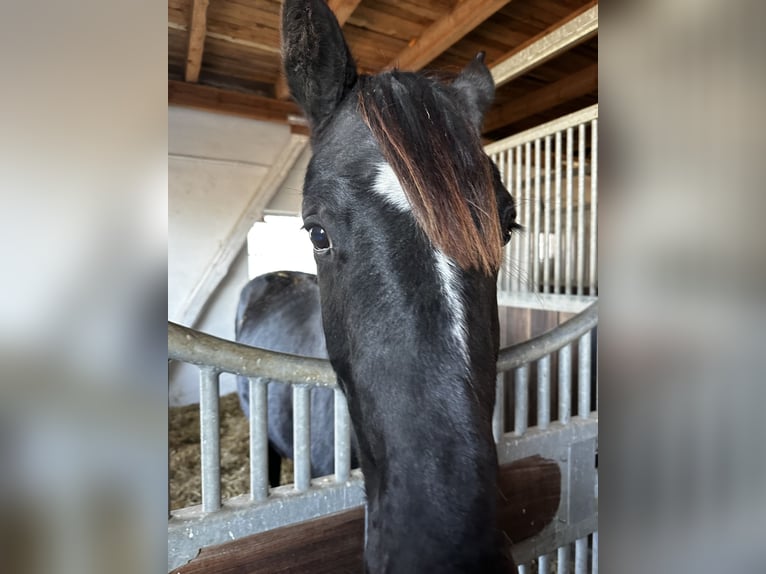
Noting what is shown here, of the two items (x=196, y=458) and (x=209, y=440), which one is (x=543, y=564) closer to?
(x=209, y=440)

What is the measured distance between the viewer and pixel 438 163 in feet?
2.02

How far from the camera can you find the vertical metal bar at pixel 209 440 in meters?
0.72

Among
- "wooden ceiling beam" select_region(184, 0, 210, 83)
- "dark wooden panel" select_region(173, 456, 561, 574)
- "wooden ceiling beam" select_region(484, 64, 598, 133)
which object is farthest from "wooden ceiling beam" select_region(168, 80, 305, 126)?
"dark wooden panel" select_region(173, 456, 561, 574)

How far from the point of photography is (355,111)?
0.74 metres

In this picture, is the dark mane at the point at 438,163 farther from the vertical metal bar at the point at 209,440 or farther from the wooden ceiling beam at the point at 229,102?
the wooden ceiling beam at the point at 229,102

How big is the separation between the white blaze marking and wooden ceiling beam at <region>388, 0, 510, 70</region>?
1445 millimetres

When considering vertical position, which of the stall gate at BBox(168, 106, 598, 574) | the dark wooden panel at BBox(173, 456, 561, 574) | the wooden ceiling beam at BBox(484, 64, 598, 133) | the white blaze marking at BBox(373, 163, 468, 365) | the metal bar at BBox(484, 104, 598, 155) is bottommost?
the dark wooden panel at BBox(173, 456, 561, 574)

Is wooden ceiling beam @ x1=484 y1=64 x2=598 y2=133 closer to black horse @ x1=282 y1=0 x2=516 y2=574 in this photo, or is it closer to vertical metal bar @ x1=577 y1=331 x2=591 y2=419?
vertical metal bar @ x1=577 y1=331 x2=591 y2=419

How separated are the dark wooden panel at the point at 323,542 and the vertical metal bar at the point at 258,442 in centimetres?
8

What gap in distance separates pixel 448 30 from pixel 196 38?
5.13 feet

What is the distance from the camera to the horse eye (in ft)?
2.28

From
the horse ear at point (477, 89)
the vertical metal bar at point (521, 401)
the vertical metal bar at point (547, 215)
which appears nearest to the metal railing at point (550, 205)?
the vertical metal bar at point (547, 215)

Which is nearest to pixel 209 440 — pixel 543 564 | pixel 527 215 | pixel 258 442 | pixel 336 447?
pixel 258 442
